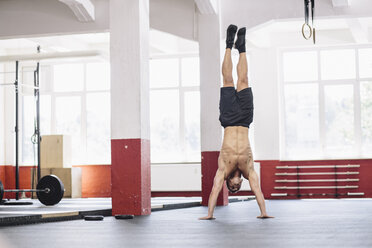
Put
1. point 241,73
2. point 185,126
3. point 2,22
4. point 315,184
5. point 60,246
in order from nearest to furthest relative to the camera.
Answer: point 60,246, point 241,73, point 2,22, point 315,184, point 185,126

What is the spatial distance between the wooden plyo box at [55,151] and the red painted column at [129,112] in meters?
7.60

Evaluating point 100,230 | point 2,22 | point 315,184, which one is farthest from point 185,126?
point 100,230

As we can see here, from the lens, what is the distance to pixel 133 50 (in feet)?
22.2

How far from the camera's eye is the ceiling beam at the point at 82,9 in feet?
30.3

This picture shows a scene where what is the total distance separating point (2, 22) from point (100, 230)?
620 centimetres

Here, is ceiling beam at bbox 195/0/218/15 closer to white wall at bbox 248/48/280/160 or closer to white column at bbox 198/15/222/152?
white column at bbox 198/15/222/152

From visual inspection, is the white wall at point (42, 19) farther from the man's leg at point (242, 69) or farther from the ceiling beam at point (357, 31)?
the ceiling beam at point (357, 31)

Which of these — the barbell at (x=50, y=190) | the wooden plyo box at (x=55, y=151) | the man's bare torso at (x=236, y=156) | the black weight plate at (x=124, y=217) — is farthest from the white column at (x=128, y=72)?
the wooden plyo box at (x=55, y=151)

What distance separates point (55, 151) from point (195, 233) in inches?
392

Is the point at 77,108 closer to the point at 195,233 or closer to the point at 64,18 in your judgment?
the point at 64,18

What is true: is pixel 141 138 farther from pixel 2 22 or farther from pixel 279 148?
pixel 279 148

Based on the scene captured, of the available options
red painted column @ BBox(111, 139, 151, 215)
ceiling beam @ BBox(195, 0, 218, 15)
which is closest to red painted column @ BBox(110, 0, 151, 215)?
red painted column @ BBox(111, 139, 151, 215)

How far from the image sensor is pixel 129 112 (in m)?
6.68

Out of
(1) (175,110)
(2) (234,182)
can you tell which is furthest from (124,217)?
(1) (175,110)
